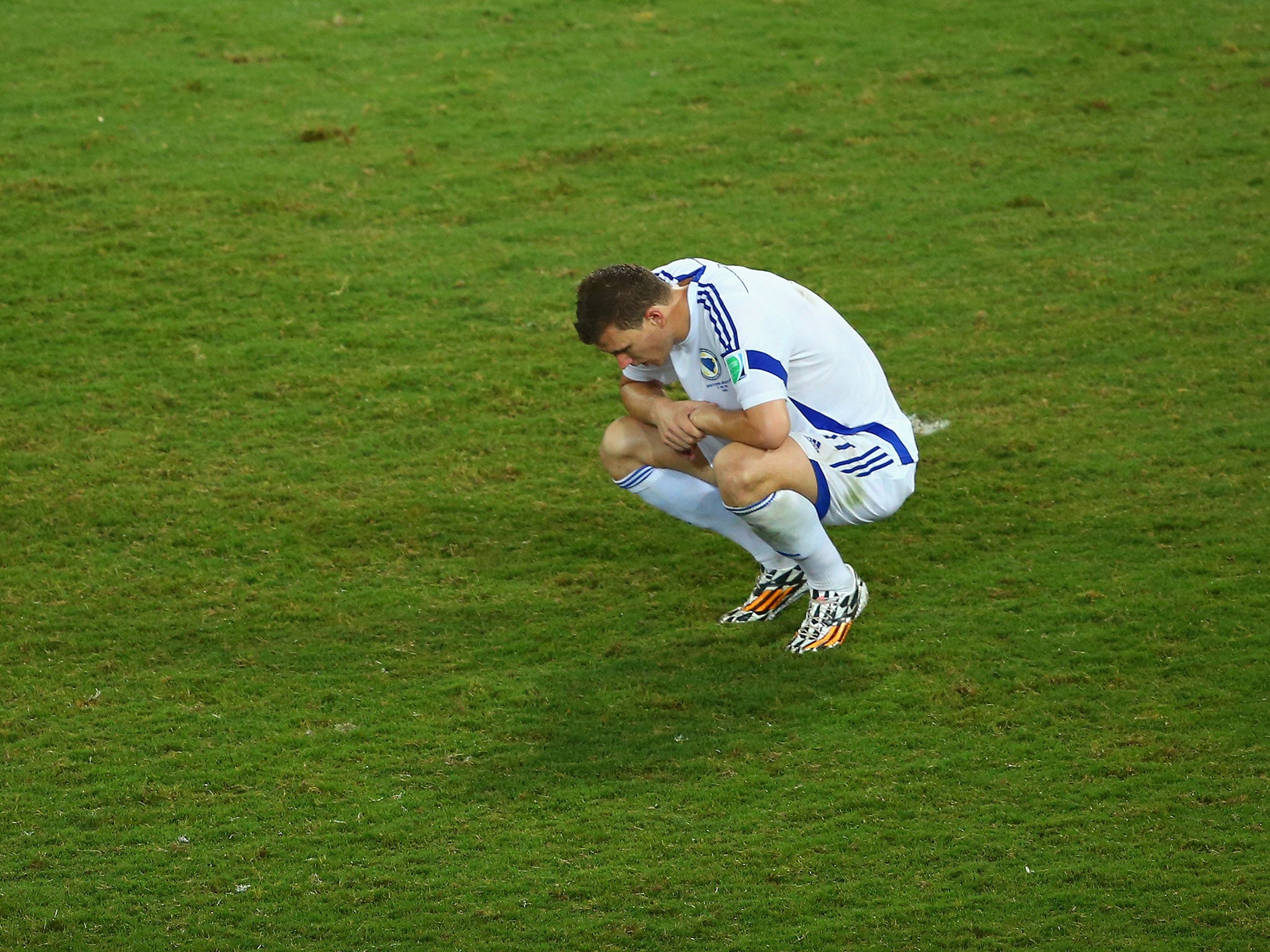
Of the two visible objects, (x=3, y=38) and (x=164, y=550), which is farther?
(x=3, y=38)

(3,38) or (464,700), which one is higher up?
(3,38)

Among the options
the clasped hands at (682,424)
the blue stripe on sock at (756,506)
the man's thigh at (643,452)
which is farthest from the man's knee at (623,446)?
the blue stripe on sock at (756,506)

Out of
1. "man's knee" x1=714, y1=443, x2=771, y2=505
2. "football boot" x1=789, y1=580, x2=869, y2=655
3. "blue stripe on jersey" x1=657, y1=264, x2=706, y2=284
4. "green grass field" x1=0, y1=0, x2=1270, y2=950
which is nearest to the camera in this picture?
"green grass field" x1=0, y1=0, x2=1270, y2=950

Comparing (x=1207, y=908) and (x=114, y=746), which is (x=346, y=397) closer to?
(x=114, y=746)

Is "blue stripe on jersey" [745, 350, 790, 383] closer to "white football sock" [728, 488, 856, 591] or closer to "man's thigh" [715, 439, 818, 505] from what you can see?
"man's thigh" [715, 439, 818, 505]

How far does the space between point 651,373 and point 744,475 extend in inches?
20.3

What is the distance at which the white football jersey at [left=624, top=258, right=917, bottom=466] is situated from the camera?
387cm

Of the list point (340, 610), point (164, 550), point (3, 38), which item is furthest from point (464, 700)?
point (3, 38)

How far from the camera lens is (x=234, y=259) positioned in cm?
702

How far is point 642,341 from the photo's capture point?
12.9ft

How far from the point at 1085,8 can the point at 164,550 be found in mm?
7828

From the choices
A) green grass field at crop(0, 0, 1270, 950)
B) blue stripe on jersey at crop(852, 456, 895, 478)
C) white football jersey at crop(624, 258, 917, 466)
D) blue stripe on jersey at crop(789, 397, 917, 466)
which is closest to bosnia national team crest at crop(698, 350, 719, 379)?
white football jersey at crop(624, 258, 917, 466)

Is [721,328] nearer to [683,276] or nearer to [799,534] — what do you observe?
[683,276]

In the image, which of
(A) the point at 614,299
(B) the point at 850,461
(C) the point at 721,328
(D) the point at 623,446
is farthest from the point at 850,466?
(A) the point at 614,299
